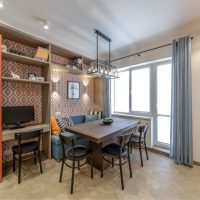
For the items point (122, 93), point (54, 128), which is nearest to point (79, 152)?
point (54, 128)

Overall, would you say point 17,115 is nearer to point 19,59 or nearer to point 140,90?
point 19,59

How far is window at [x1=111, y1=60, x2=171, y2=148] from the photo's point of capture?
3.33 m

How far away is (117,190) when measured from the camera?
1.94 meters

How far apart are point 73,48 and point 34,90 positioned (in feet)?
5.13

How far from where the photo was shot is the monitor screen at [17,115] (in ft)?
8.20

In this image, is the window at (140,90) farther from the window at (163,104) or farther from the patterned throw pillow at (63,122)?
the patterned throw pillow at (63,122)

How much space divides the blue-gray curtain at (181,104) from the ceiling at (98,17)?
536 mm

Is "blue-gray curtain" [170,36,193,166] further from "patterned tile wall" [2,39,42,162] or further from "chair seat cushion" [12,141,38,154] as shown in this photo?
"patterned tile wall" [2,39,42,162]

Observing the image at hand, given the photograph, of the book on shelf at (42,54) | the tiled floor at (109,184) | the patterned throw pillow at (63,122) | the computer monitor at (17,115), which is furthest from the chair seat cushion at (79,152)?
the book on shelf at (42,54)

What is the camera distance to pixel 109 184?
2080 mm

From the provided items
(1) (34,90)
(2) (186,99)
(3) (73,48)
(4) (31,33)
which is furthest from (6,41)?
(2) (186,99)

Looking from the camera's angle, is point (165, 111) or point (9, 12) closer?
point (9, 12)

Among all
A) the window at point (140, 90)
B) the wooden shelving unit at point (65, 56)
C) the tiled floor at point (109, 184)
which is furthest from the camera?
the window at point (140, 90)

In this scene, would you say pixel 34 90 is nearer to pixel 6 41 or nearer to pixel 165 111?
pixel 6 41
